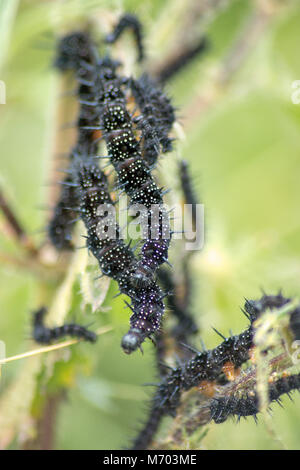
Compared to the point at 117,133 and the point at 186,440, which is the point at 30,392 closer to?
the point at 186,440

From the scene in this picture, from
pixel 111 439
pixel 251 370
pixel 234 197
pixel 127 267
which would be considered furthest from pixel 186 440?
pixel 234 197

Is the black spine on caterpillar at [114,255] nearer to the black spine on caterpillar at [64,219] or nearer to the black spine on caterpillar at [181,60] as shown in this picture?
the black spine on caterpillar at [64,219]

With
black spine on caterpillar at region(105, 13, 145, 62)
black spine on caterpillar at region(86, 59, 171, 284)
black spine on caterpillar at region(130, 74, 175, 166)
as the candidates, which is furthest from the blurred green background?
black spine on caterpillar at region(86, 59, 171, 284)

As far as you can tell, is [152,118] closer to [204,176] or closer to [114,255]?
[114,255]

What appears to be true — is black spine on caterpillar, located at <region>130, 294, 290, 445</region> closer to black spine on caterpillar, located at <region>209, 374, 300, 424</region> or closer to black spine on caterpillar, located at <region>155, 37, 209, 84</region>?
black spine on caterpillar, located at <region>209, 374, 300, 424</region>
